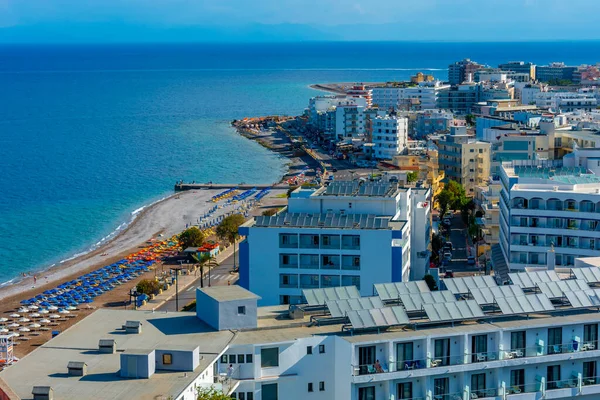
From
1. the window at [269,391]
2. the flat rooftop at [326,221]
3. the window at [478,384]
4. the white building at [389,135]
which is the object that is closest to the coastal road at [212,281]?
the flat rooftop at [326,221]

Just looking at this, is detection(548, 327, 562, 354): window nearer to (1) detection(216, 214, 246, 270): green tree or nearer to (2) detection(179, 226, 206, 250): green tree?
(1) detection(216, 214, 246, 270): green tree

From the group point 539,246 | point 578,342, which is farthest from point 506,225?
point 578,342

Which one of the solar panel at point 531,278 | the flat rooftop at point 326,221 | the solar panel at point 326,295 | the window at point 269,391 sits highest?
the solar panel at point 531,278

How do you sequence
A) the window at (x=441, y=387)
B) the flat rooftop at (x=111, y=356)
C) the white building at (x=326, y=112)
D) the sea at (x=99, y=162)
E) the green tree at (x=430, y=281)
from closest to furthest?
1. the flat rooftop at (x=111, y=356)
2. the window at (x=441, y=387)
3. the green tree at (x=430, y=281)
4. the sea at (x=99, y=162)
5. the white building at (x=326, y=112)

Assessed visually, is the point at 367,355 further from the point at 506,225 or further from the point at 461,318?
the point at 506,225

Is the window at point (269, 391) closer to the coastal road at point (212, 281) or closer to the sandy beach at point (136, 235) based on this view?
the coastal road at point (212, 281)

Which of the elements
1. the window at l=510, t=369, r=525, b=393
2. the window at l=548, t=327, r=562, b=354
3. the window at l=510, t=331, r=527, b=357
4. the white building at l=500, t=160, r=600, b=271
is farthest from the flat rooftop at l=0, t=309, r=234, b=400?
the white building at l=500, t=160, r=600, b=271

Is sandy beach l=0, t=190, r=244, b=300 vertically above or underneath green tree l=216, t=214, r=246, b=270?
underneath
